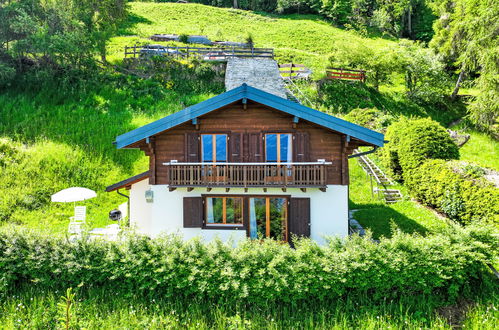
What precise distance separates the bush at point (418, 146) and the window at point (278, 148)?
847 cm

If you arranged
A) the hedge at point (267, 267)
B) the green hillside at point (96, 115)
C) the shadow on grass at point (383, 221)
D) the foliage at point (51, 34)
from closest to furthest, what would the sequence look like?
the hedge at point (267, 267) → the shadow on grass at point (383, 221) → the green hillside at point (96, 115) → the foliage at point (51, 34)

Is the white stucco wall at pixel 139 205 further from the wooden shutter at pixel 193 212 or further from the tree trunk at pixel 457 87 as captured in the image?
the tree trunk at pixel 457 87

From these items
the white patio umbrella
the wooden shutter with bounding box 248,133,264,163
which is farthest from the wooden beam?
the white patio umbrella

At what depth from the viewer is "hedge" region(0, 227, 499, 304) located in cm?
897

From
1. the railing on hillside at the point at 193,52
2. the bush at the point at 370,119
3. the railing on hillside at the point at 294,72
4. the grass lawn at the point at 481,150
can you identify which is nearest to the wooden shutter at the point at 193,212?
the bush at the point at 370,119

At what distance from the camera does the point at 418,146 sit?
58.5 ft

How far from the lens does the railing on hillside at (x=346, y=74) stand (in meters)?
31.8

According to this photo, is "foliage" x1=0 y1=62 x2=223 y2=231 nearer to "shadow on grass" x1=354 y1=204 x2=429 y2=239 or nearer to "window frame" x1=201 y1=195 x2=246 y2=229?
"window frame" x1=201 y1=195 x2=246 y2=229

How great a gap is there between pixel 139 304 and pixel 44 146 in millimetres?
15011

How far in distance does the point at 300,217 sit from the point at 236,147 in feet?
11.5

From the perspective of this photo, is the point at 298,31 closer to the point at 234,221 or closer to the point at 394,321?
the point at 234,221

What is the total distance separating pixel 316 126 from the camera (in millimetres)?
12711

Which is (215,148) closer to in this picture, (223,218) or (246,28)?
(223,218)

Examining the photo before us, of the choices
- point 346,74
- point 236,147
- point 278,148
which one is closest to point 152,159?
point 236,147
